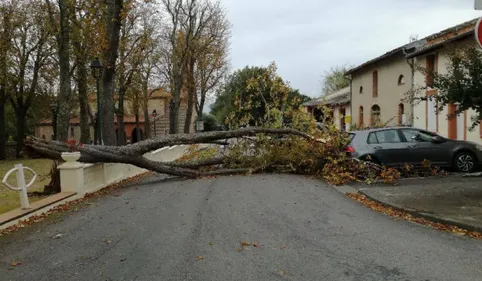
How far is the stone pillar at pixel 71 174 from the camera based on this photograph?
10133 mm

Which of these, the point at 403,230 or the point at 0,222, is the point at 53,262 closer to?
the point at 0,222

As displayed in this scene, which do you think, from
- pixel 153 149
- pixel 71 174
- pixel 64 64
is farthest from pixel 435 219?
pixel 64 64

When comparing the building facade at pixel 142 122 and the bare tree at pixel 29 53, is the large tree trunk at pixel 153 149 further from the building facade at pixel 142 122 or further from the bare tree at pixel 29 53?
the building facade at pixel 142 122

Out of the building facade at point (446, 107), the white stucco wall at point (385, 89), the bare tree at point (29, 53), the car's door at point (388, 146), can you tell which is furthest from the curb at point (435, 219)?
the bare tree at point (29, 53)

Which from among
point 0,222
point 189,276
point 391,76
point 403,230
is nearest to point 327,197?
point 403,230

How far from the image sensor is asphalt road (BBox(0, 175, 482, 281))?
4691mm

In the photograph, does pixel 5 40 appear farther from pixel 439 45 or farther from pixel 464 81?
pixel 464 81

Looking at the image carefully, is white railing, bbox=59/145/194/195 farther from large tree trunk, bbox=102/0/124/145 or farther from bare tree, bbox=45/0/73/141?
bare tree, bbox=45/0/73/141

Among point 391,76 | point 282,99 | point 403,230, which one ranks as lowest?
point 403,230

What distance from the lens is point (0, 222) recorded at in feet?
23.2

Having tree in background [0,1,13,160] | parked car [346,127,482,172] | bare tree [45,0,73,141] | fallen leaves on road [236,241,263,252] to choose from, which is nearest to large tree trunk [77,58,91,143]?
bare tree [45,0,73,141]

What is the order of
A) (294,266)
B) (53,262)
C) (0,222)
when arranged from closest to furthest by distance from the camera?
(294,266) → (53,262) → (0,222)

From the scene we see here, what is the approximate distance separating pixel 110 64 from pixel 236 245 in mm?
12248

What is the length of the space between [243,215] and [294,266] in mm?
2926
